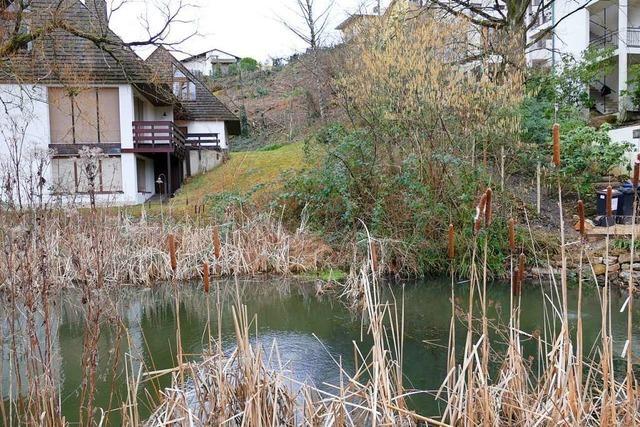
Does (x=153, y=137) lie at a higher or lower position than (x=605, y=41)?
lower

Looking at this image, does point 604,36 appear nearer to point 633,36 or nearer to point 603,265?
point 633,36

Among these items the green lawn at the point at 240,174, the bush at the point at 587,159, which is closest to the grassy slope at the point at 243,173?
the green lawn at the point at 240,174

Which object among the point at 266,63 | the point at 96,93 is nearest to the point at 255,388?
the point at 96,93

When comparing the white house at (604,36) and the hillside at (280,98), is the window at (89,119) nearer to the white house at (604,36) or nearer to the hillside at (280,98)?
the hillside at (280,98)

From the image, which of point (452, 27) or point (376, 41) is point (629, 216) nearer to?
point (452, 27)

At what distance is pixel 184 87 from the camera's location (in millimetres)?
25500

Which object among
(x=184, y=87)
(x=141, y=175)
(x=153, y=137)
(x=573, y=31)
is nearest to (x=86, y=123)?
(x=153, y=137)

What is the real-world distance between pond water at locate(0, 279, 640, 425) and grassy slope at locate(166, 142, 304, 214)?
7399 mm

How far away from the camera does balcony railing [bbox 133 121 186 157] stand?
1866cm

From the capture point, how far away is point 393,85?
10586 mm

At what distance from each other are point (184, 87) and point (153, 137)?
24.2 ft

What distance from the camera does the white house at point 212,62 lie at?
1552 inches

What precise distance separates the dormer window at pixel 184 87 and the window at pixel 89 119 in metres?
6.60

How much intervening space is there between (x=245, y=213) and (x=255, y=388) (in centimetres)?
966
